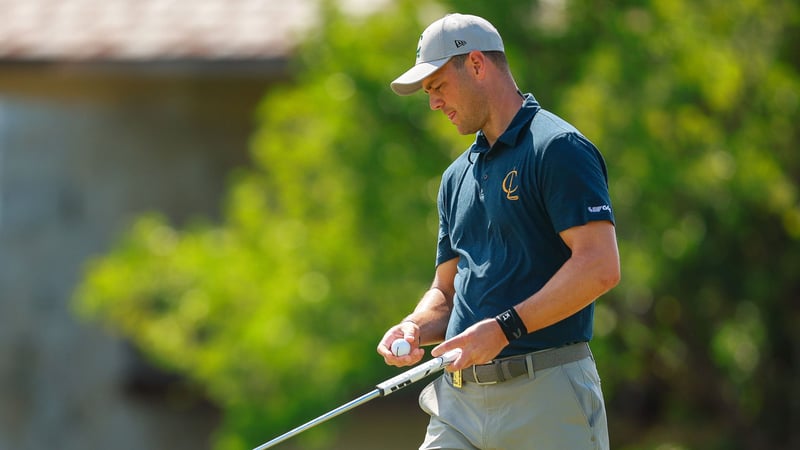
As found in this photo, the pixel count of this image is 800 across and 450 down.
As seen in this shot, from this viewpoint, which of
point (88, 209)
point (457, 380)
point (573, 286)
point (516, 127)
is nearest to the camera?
point (573, 286)

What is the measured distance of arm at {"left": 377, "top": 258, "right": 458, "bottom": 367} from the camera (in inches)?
161

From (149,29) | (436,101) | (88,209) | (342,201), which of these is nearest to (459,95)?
(436,101)

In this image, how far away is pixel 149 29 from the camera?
1071 centimetres

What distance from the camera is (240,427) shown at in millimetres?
8047

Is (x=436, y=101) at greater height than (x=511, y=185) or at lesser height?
greater

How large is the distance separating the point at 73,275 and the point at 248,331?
4.09 meters

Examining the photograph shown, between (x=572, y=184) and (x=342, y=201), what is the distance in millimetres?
4146

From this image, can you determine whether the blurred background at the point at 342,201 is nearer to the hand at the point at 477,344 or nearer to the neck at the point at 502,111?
the neck at the point at 502,111

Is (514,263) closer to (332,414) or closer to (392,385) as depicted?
(392,385)

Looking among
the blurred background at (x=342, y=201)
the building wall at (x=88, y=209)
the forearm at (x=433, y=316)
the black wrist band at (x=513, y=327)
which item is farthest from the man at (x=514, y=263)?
the building wall at (x=88, y=209)

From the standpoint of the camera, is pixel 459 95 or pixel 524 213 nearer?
pixel 524 213

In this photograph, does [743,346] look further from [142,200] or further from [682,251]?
[142,200]

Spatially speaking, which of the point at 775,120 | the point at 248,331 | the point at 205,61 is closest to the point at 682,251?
the point at 775,120

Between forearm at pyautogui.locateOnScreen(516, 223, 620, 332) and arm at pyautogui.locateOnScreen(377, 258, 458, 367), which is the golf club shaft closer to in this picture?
arm at pyautogui.locateOnScreen(377, 258, 458, 367)
